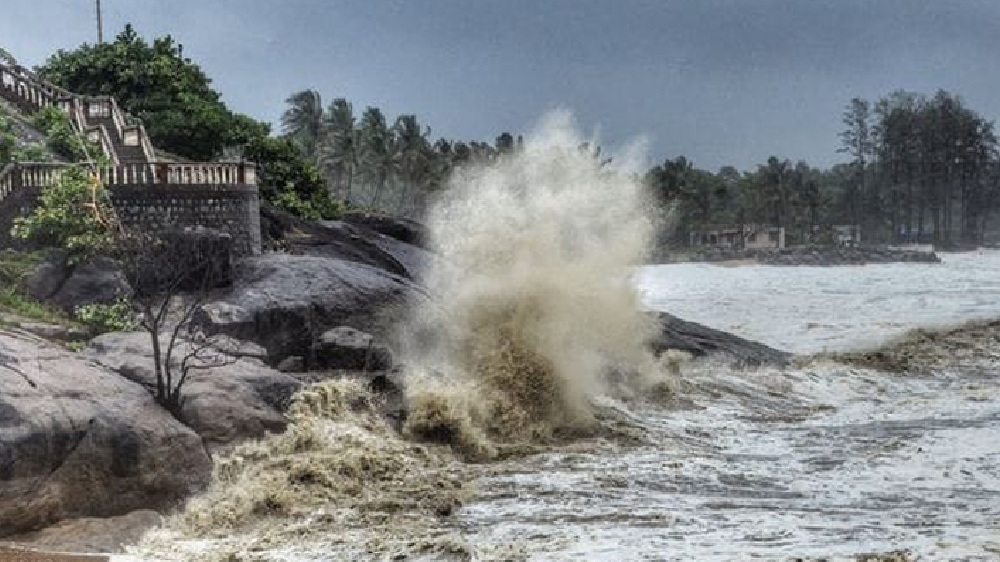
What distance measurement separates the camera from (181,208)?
22.0 meters

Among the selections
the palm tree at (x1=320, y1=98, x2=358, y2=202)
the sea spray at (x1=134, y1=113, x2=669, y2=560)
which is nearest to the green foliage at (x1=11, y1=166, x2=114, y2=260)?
the sea spray at (x1=134, y1=113, x2=669, y2=560)

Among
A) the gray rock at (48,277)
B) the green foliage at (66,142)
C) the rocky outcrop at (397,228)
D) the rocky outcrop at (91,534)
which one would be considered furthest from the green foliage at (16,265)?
the rocky outcrop at (397,228)

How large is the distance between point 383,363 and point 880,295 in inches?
1599

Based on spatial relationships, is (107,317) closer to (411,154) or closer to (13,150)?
(13,150)

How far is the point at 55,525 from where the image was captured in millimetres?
11906

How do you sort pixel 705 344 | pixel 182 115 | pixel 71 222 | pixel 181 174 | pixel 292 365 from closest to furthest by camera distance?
A: pixel 292 365, pixel 71 222, pixel 181 174, pixel 705 344, pixel 182 115

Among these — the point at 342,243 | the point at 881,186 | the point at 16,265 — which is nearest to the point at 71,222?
the point at 16,265

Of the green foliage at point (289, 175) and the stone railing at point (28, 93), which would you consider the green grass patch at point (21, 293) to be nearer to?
the stone railing at point (28, 93)

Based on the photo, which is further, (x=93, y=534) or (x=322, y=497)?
(x=322, y=497)

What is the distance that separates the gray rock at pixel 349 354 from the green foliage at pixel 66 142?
8175 millimetres

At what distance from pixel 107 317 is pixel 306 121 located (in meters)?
65.6

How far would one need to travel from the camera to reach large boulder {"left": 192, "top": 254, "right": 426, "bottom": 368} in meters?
19.2

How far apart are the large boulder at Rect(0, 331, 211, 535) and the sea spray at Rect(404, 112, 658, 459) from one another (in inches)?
161

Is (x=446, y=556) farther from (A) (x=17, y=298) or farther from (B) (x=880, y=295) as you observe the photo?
(B) (x=880, y=295)
